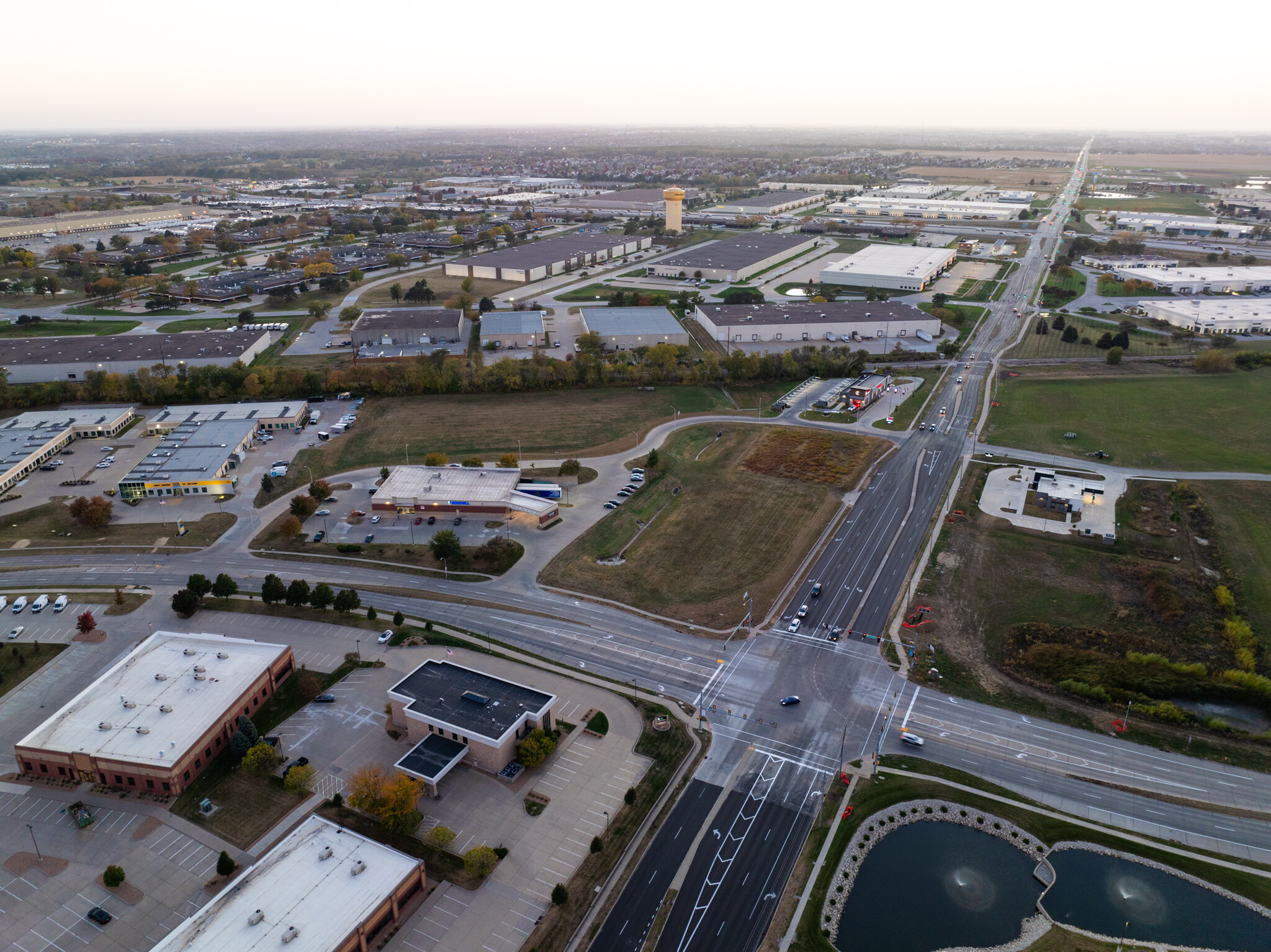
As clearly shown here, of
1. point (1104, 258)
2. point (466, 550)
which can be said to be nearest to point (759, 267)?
point (1104, 258)

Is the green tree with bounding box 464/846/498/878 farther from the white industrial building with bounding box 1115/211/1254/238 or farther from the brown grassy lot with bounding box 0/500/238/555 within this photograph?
the white industrial building with bounding box 1115/211/1254/238

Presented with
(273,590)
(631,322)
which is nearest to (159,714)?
(273,590)

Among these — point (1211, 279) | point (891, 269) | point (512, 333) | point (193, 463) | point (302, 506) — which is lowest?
point (302, 506)

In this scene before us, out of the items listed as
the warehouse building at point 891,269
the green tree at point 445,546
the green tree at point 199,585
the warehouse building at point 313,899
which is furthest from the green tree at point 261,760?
the warehouse building at point 891,269

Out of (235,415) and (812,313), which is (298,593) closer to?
(235,415)

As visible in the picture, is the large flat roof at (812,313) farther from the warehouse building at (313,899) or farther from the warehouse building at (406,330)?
the warehouse building at (313,899)

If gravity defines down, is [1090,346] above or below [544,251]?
below
